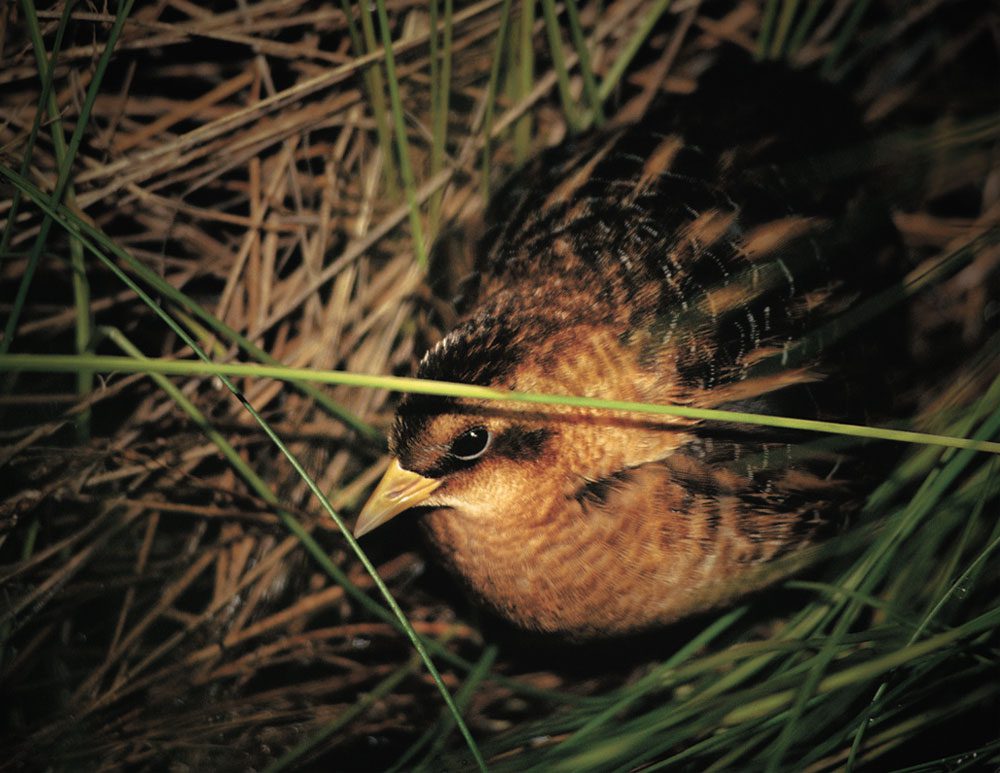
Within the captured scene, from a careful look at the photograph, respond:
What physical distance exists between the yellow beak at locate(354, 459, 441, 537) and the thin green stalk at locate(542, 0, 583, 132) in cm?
105

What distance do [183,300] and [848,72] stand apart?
194 cm

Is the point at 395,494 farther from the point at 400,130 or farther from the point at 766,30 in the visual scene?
the point at 766,30

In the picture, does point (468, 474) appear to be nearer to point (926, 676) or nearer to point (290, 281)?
point (290, 281)

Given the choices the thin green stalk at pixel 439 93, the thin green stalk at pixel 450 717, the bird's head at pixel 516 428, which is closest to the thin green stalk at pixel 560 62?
the thin green stalk at pixel 439 93

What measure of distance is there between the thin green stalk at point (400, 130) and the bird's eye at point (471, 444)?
58 cm

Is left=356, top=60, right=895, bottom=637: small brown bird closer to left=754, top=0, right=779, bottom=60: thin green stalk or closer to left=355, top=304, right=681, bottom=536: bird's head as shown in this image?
left=355, top=304, right=681, bottom=536: bird's head

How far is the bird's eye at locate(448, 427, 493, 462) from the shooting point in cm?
141

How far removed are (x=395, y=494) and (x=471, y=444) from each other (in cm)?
23

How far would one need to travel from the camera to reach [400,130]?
1642 millimetres

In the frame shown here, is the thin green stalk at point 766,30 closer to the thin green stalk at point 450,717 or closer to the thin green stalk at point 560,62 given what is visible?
the thin green stalk at point 560,62

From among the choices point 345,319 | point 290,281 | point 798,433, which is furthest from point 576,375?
point 290,281

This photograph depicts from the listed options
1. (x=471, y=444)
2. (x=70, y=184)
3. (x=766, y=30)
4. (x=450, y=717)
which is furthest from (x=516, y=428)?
(x=766, y=30)

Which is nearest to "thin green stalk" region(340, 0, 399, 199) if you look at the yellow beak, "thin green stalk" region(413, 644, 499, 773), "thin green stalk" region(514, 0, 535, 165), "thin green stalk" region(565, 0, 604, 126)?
"thin green stalk" region(514, 0, 535, 165)

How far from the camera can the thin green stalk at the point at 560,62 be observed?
172 cm
